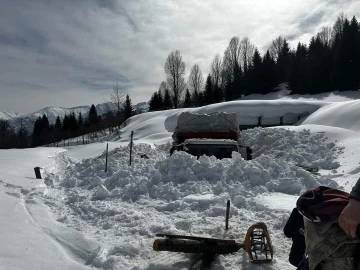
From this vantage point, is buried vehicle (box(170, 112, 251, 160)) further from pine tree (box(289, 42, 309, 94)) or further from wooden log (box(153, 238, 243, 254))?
pine tree (box(289, 42, 309, 94))

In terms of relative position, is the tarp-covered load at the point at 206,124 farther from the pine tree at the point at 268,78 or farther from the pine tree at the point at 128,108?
the pine tree at the point at 128,108

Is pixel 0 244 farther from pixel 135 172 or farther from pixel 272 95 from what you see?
pixel 272 95

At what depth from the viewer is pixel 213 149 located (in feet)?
32.4

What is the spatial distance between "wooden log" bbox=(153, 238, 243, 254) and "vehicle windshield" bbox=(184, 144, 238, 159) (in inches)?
232

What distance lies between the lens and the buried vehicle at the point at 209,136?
9.84 meters

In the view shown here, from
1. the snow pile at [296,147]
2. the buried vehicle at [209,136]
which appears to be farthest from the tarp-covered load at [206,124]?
the snow pile at [296,147]

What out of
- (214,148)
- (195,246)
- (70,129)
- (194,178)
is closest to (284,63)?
(70,129)

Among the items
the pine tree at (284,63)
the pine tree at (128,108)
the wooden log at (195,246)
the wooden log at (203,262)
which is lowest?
the wooden log at (203,262)

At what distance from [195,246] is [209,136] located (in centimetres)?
865

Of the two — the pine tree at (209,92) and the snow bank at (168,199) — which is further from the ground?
the pine tree at (209,92)

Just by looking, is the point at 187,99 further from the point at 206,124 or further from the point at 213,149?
the point at 213,149

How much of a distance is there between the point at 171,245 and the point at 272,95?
50.3m

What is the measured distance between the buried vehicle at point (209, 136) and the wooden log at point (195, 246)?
5854mm

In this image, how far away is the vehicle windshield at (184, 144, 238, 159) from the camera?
9.81m
